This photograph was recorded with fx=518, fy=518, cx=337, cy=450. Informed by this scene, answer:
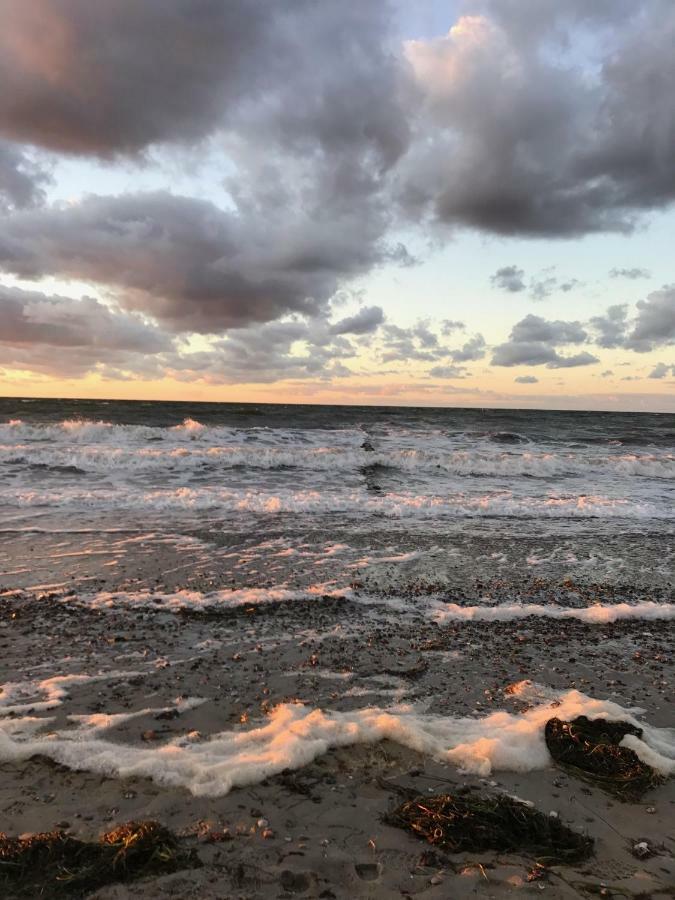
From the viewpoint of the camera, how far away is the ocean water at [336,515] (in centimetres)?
867

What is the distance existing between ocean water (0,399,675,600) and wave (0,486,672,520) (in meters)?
0.06

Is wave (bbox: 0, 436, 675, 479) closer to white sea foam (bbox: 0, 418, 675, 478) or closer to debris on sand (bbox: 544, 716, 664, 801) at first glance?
white sea foam (bbox: 0, 418, 675, 478)

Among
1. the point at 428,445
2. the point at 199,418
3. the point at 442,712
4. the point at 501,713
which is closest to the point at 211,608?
the point at 442,712

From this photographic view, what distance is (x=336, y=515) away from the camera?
42.3ft

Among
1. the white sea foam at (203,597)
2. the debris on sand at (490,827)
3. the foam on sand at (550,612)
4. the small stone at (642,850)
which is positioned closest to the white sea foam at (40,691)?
the white sea foam at (203,597)

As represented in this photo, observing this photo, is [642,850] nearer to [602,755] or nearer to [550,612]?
[602,755]

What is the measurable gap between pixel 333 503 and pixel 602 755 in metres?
10.6

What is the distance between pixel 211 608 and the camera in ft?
22.2

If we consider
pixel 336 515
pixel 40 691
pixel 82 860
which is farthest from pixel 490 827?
pixel 336 515

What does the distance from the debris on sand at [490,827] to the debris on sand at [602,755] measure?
62cm

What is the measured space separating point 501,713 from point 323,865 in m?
2.21

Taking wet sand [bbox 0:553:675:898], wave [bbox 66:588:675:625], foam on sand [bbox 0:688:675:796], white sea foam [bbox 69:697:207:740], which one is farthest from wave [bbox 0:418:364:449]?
foam on sand [bbox 0:688:675:796]

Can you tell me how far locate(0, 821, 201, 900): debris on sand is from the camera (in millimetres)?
2531

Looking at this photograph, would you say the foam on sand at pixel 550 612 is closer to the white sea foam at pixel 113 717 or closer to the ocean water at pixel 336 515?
the ocean water at pixel 336 515
